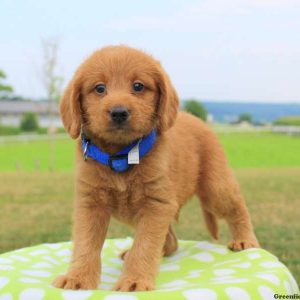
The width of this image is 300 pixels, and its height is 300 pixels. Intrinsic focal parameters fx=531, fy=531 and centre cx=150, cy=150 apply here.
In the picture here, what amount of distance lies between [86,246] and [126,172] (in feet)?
1.52

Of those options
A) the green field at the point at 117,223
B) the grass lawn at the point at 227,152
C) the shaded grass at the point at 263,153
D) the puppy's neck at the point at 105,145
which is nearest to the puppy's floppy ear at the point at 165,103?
the puppy's neck at the point at 105,145

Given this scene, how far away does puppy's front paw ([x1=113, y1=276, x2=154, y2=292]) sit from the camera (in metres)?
2.76

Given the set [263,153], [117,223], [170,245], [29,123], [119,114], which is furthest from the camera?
[29,123]

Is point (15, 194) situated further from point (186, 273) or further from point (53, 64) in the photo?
point (53, 64)

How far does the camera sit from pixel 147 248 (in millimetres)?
2867

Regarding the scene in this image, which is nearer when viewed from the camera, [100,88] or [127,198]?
[100,88]

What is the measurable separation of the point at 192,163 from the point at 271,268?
0.86 metres

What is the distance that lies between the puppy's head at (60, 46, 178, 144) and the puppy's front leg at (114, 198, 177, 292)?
43cm

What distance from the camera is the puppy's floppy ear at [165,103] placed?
2910 millimetres

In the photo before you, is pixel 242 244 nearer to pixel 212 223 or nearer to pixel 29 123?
pixel 212 223

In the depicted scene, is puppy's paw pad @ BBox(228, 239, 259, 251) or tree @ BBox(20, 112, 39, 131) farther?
tree @ BBox(20, 112, 39, 131)

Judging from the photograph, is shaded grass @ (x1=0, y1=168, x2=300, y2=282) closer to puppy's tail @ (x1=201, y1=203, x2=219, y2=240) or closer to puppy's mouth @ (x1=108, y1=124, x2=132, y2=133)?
puppy's tail @ (x1=201, y1=203, x2=219, y2=240)

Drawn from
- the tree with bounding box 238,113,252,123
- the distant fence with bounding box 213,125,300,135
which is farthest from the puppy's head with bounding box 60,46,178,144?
the tree with bounding box 238,113,252,123

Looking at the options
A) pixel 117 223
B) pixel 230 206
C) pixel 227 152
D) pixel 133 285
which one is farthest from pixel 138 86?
pixel 227 152
